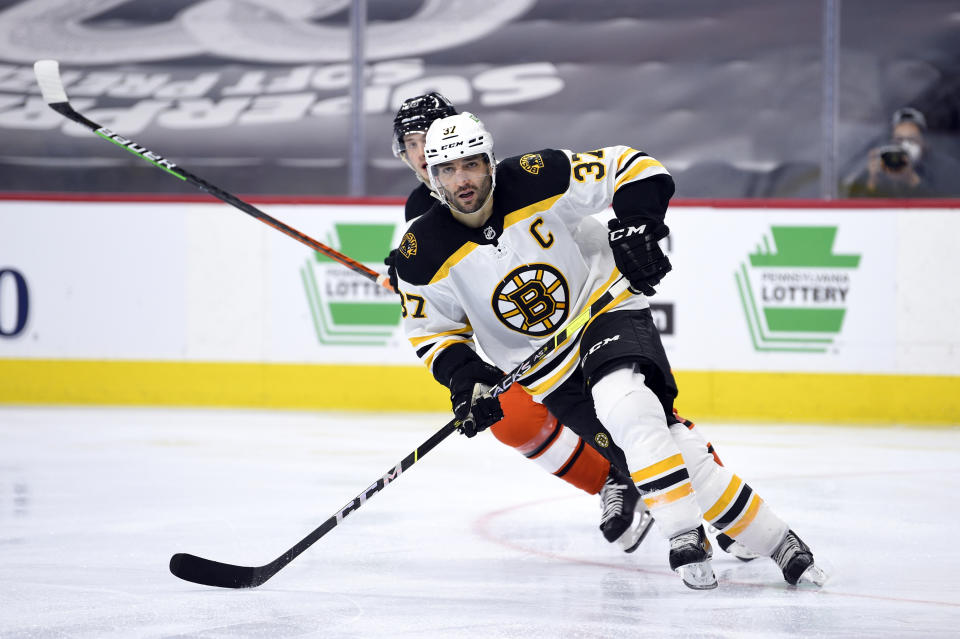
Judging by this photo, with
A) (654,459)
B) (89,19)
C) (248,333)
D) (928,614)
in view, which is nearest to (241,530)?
(654,459)

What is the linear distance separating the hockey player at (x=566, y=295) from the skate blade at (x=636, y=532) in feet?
1.14

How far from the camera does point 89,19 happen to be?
295 inches

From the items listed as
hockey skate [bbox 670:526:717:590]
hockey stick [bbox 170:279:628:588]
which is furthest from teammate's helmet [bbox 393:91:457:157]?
hockey skate [bbox 670:526:717:590]

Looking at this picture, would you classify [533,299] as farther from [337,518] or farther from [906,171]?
[906,171]

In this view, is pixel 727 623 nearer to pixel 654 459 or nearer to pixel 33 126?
pixel 654 459

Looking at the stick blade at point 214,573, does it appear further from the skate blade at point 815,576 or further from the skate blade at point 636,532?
the skate blade at point 815,576

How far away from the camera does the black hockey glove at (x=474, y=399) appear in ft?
7.97

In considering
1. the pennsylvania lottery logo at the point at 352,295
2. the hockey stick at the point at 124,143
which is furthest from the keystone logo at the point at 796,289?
the hockey stick at the point at 124,143

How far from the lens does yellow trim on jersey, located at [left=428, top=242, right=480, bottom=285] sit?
2.48 metres

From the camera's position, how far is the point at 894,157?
5852 mm

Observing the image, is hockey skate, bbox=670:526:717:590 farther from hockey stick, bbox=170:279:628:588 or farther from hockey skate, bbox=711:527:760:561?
hockey stick, bbox=170:279:628:588

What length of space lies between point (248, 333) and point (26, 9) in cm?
299

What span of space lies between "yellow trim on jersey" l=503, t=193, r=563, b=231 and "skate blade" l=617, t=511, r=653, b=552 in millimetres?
803

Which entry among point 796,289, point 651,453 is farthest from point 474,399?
point 796,289
